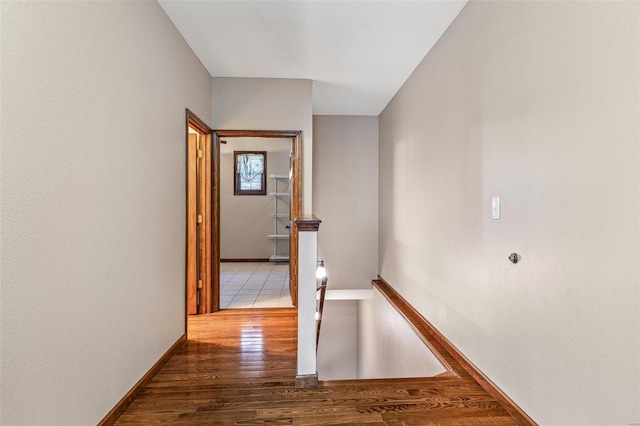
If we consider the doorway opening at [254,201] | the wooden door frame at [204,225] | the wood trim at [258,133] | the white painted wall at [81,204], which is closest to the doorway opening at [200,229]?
→ the wooden door frame at [204,225]

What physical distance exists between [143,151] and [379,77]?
256cm

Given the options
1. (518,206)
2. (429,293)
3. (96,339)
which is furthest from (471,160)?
(96,339)

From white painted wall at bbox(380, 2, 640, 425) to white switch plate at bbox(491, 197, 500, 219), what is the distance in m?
0.05

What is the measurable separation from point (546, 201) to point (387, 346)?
124 inches

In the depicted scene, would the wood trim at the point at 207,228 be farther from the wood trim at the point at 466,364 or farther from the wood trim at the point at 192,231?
the wood trim at the point at 466,364

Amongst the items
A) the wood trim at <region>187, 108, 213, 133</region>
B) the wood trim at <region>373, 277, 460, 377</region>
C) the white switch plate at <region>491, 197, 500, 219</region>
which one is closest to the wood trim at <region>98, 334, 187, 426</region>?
the wood trim at <region>187, 108, 213, 133</region>

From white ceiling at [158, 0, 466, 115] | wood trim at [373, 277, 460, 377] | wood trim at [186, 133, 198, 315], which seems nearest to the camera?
white ceiling at [158, 0, 466, 115]

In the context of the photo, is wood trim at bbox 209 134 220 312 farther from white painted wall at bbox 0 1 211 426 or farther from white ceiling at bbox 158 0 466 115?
white painted wall at bbox 0 1 211 426

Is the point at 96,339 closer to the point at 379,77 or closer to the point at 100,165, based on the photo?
the point at 100,165

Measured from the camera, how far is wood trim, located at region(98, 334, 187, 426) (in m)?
1.66

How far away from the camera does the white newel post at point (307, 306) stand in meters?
2.00

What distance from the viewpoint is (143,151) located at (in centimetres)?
203

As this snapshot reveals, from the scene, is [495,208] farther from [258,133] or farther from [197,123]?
[197,123]

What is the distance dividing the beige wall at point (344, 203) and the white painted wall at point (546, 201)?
2.30 m
